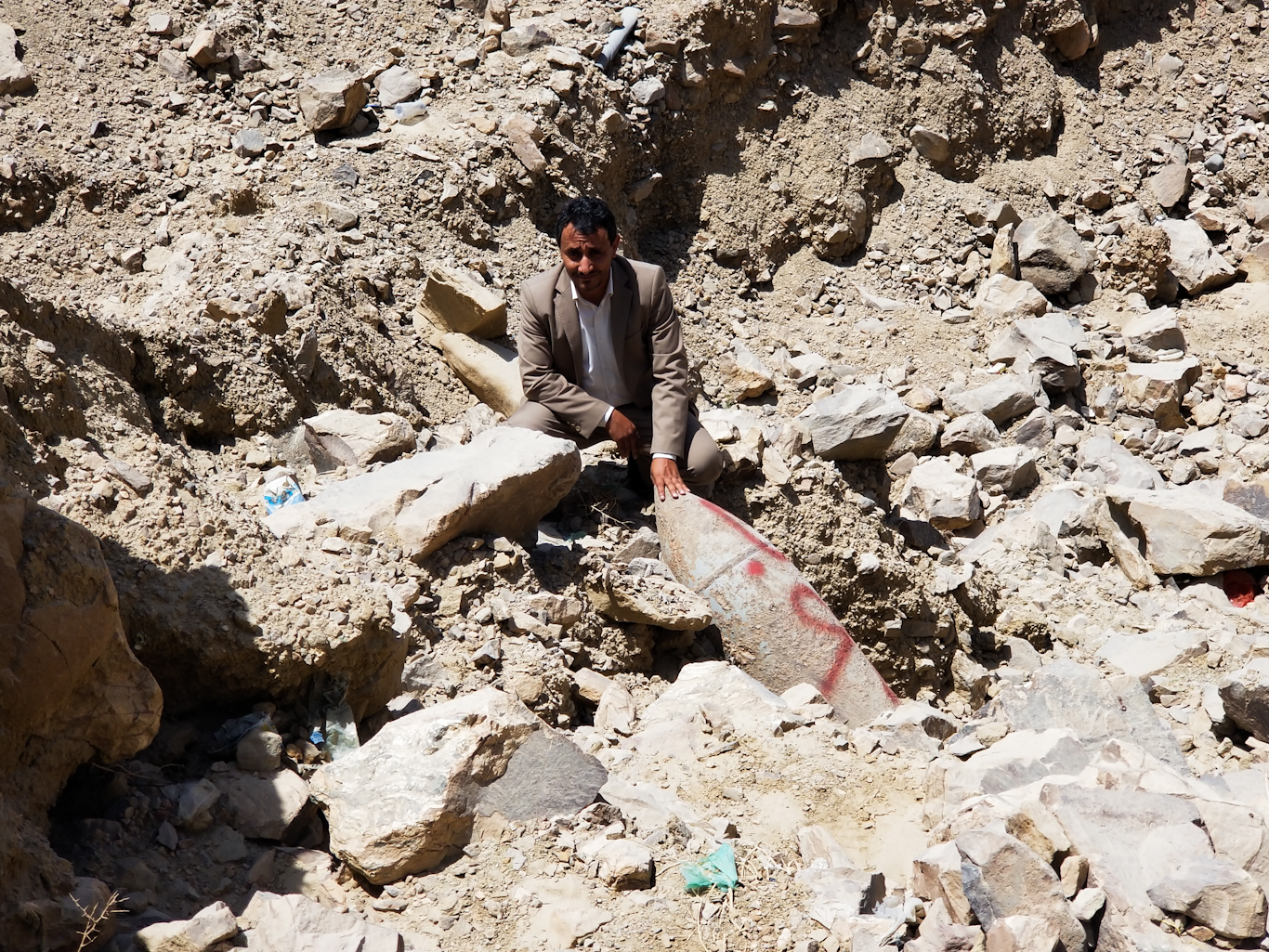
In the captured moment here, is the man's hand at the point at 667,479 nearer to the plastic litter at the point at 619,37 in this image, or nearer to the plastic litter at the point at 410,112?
the plastic litter at the point at 410,112

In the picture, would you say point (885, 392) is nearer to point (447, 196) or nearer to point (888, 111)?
point (447, 196)

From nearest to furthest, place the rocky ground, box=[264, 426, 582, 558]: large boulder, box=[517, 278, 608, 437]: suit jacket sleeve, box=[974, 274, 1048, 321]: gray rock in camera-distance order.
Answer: the rocky ground
box=[264, 426, 582, 558]: large boulder
box=[517, 278, 608, 437]: suit jacket sleeve
box=[974, 274, 1048, 321]: gray rock

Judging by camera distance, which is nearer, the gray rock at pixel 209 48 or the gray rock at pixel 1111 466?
the gray rock at pixel 1111 466

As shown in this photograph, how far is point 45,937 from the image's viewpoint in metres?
1.96

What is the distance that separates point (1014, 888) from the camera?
2293mm

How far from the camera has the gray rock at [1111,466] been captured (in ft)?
19.5

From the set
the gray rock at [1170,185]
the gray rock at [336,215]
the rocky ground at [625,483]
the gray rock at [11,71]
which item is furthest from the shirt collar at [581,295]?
the gray rock at [1170,185]

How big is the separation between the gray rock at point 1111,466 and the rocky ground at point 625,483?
4 cm

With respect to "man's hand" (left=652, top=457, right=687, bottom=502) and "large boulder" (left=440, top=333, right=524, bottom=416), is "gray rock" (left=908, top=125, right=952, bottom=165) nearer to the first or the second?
"large boulder" (left=440, top=333, right=524, bottom=416)

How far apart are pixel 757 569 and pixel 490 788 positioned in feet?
5.48

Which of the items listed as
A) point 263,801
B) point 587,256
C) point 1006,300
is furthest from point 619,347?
point 1006,300

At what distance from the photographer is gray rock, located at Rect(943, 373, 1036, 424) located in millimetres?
6320

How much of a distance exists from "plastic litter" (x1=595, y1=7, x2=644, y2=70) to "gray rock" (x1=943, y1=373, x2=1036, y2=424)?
2825 millimetres

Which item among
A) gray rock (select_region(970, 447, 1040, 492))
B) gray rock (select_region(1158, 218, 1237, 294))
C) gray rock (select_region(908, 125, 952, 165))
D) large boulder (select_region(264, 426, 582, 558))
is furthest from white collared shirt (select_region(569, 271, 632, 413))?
gray rock (select_region(1158, 218, 1237, 294))
